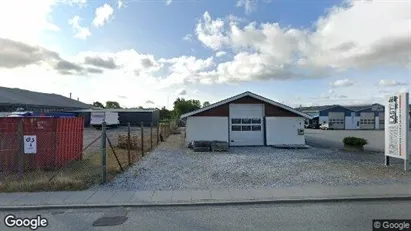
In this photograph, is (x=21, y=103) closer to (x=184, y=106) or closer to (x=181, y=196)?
(x=184, y=106)

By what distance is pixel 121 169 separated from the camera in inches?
438

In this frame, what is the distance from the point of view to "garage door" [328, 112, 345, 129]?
197 feet

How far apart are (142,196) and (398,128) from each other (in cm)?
1032

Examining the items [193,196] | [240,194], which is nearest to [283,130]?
[240,194]

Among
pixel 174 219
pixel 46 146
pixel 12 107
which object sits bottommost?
pixel 174 219

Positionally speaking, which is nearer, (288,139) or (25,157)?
(25,157)

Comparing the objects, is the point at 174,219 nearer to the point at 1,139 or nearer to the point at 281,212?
the point at 281,212

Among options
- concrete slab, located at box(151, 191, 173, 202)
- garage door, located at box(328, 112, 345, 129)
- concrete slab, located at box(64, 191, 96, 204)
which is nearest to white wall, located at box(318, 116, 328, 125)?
garage door, located at box(328, 112, 345, 129)

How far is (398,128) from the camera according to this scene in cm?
1202

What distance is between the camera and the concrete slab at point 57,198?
7.27 meters

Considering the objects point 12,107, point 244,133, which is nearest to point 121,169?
point 244,133

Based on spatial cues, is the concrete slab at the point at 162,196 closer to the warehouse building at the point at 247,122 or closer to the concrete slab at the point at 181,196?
the concrete slab at the point at 181,196

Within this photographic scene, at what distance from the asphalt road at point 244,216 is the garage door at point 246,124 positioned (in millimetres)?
14687

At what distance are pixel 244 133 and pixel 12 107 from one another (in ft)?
122
